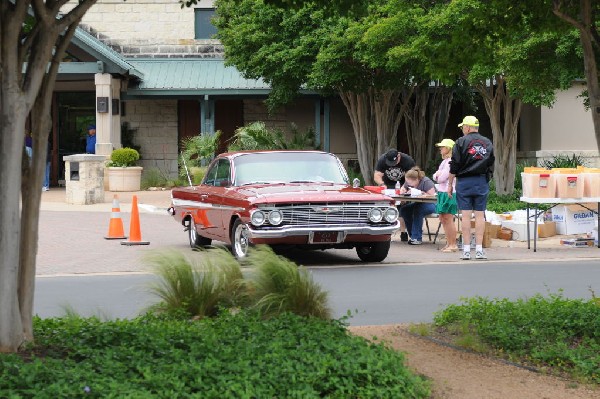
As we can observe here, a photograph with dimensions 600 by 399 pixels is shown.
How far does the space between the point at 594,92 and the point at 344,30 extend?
1860cm

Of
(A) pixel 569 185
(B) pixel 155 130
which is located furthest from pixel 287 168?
(B) pixel 155 130

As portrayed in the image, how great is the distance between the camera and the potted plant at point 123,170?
3177 centimetres

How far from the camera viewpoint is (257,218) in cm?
1398

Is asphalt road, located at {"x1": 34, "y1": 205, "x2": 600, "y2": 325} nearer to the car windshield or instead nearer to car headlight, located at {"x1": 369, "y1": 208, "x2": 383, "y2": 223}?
car headlight, located at {"x1": 369, "y1": 208, "x2": 383, "y2": 223}

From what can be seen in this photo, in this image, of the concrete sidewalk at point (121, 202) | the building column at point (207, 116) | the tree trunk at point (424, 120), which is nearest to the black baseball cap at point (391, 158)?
the concrete sidewalk at point (121, 202)

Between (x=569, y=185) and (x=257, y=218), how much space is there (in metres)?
5.33

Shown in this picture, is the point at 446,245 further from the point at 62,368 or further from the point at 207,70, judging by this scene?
the point at 207,70

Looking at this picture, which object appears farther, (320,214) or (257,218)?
(320,214)

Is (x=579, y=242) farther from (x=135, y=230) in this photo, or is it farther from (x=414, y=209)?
(x=135, y=230)

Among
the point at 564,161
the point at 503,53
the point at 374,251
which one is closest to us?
the point at 374,251

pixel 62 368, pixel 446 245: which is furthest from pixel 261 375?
pixel 446 245

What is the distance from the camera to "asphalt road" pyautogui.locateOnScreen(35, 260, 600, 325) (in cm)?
1082

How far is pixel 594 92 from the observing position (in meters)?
8.65

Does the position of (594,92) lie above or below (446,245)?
above
